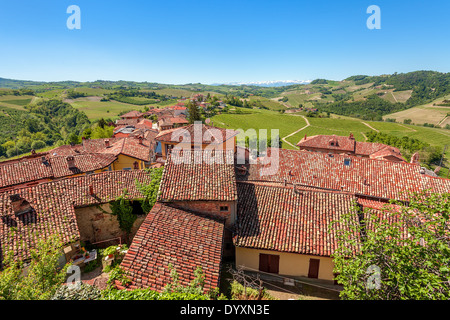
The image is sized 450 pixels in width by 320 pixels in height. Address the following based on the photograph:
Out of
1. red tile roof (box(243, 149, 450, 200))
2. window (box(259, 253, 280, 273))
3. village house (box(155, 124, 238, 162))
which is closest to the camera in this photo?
window (box(259, 253, 280, 273))

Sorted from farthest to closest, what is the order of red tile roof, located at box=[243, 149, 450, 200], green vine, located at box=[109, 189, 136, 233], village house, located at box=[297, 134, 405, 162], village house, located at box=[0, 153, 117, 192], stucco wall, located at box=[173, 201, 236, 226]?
village house, located at box=[297, 134, 405, 162] → village house, located at box=[0, 153, 117, 192] → red tile roof, located at box=[243, 149, 450, 200] → green vine, located at box=[109, 189, 136, 233] → stucco wall, located at box=[173, 201, 236, 226]

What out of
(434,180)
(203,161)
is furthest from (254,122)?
(203,161)

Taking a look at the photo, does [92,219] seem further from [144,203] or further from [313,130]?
[313,130]

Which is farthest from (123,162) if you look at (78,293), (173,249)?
(78,293)

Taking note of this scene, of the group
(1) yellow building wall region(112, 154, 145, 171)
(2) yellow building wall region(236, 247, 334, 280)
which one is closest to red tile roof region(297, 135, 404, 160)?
(1) yellow building wall region(112, 154, 145, 171)

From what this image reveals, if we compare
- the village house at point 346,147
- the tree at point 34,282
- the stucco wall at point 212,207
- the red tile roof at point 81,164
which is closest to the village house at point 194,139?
the red tile roof at point 81,164

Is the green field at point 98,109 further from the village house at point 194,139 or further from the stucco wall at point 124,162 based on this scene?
the village house at point 194,139

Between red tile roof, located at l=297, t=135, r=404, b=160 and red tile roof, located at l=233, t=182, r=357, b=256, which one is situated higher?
red tile roof, located at l=297, t=135, r=404, b=160

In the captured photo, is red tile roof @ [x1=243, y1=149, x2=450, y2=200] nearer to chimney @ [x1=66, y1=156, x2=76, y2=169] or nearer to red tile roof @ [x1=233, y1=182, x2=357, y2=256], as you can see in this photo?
red tile roof @ [x1=233, y1=182, x2=357, y2=256]
